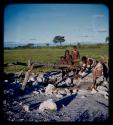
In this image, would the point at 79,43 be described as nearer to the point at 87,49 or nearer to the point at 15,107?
the point at 87,49

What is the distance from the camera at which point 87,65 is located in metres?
3.65

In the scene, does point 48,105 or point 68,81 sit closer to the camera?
point 48,105

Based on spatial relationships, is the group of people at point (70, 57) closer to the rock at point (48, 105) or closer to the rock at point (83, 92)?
the rock at point (83, 92)

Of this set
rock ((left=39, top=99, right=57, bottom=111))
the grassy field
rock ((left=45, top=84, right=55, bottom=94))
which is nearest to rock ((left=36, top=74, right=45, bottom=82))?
rock ((left=45, top=84, right=55, bottom=94))

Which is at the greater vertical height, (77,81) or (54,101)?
(77,81)

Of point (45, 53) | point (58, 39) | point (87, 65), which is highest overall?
point (58, 39)

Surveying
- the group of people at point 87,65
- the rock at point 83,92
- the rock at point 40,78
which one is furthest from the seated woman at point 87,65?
the rock at point 40,78

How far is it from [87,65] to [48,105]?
0.65 metres

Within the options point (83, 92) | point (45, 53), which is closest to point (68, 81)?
point (83, 92)

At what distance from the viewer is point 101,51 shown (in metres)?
3.59

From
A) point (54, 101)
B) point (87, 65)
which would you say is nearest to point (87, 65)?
point (87, 65)

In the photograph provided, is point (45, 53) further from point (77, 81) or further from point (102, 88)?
point (102, 88)

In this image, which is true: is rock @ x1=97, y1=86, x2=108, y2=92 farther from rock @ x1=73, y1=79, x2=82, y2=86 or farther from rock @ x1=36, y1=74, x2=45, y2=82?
rock @ x1=36, y1=74, x2=45, y2=82

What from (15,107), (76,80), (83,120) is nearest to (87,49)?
(76,80)
